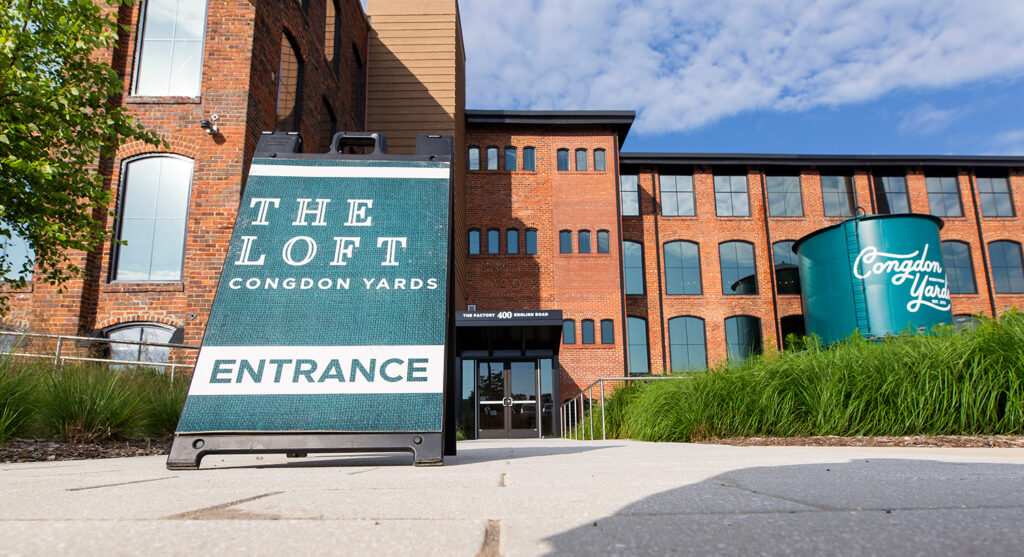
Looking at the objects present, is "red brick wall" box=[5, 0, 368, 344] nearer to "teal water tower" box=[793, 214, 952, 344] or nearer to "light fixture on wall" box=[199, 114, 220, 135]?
"light fixture on wall" box=[199, 114, 220, 135]

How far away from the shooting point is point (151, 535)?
971 mm

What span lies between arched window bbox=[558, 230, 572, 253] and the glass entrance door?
4.39m

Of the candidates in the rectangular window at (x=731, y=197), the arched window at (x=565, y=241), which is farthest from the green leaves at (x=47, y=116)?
the rectangular window at (x=731, y=197)

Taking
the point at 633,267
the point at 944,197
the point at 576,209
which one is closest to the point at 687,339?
the point at 633,267

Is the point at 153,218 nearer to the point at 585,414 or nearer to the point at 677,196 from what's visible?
the point at 585,414

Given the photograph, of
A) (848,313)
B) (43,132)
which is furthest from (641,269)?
(43,132)

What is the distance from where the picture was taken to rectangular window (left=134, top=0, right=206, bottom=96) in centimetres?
1017

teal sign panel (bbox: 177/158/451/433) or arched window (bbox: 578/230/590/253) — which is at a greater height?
arched window (bbox: 578/230/590/253)

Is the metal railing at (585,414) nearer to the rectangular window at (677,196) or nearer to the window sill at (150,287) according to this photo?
the window sill at (150,287)

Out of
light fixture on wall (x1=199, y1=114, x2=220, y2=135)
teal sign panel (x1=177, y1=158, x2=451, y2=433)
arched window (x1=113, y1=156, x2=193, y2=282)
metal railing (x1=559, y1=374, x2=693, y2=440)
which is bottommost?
metal railing (x1=559, y1=374, x2=693, y2=440)

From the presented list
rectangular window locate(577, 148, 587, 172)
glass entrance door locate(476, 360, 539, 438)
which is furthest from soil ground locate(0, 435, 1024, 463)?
rectangular window locate(577, 148, 587, 172)

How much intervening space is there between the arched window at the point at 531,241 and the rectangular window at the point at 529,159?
2.21 metres

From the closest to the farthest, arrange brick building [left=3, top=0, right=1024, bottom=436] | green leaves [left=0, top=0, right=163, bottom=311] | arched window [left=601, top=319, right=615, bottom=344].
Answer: green leaves [left=0, top=0, right=163, bottom=311] → brick building [left=3, top=0, right=1024, bottom=436] → arched window [left=601, top=319, right=615, bottom=344]

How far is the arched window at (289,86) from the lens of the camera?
11.5 m
